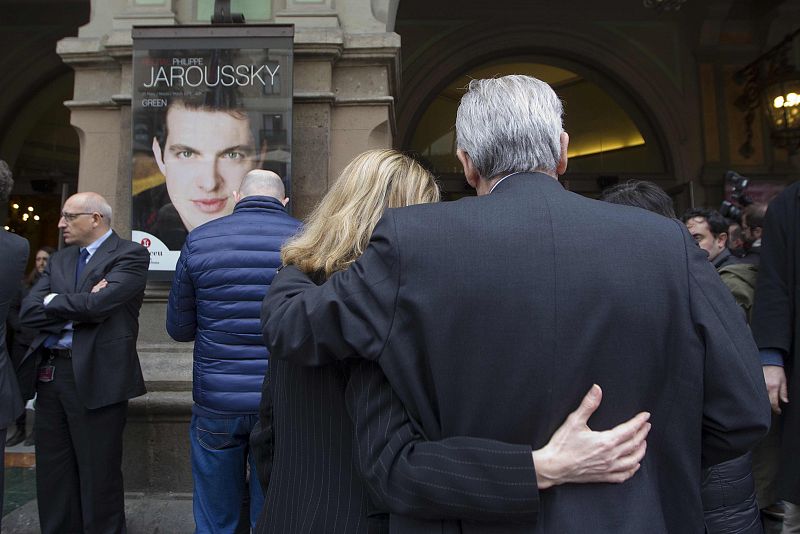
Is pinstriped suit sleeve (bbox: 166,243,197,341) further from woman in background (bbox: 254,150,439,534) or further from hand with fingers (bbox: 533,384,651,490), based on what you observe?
hand with fingers (bbox: 533,384,651,490)

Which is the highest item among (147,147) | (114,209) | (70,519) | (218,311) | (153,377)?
(147,147)

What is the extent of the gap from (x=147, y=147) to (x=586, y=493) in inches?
155

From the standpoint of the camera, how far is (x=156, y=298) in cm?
446

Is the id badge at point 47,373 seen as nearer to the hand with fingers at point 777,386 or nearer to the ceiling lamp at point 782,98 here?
the hand with fingers at point 777,386

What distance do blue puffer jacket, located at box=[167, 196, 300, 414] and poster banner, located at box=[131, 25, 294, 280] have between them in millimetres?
1583

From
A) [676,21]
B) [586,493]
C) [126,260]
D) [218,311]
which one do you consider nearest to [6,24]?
[126,260]

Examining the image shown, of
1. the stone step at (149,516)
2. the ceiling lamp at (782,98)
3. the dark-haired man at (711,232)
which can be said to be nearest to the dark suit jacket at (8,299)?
the stone step at (149,516)

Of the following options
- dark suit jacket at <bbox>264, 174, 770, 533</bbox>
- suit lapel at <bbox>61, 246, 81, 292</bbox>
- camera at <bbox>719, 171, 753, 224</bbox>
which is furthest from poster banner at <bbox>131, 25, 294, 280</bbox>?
dark suit jacket at <bbox>264, 174, 770, 533</bbox>

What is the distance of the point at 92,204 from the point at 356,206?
98.0 inches

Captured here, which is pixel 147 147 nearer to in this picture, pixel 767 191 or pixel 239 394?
pixel 239 394

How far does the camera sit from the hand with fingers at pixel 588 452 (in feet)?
3.91

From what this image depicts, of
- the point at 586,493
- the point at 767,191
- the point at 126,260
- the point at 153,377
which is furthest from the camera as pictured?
the point at 767,191

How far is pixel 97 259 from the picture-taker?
349cm

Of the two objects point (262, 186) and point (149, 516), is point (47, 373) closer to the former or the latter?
point (149, 516)
